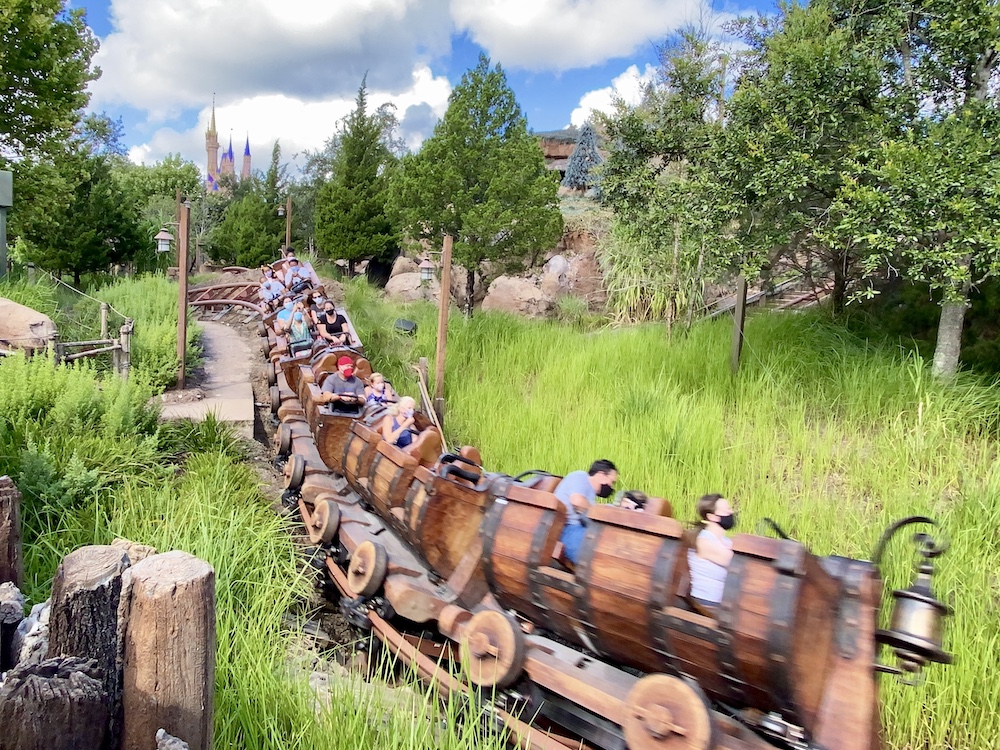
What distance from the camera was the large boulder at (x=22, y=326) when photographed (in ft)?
24.0

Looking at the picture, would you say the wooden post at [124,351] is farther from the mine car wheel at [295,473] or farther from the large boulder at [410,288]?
the large boulder at [410,288]

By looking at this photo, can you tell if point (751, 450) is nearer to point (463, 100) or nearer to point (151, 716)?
point (151, 716)

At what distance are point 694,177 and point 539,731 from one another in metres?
5.96

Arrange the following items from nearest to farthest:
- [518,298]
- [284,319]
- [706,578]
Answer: [706,578] → [284,319] → [518,298]

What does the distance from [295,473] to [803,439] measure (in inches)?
166

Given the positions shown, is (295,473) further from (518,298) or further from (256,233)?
(256,233)

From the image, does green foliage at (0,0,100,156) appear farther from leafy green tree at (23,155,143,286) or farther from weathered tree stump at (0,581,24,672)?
weathered tree stump at (0,581,24,672)

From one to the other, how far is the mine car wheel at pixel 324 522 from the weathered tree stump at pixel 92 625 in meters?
→ 3.11

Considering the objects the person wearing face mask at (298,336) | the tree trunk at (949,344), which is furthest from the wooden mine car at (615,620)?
the person wearing face mask at (298,336)

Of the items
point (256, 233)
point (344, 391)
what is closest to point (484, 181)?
point (344, 391)

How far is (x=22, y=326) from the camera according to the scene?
25.7ft

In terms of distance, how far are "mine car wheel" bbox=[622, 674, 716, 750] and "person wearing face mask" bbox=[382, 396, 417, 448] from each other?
104 inches

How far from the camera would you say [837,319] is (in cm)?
765

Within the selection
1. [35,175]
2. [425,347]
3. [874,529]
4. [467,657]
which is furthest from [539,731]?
[35,175]
